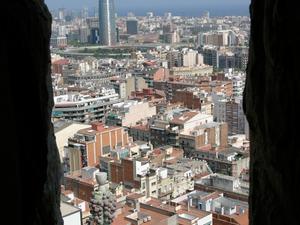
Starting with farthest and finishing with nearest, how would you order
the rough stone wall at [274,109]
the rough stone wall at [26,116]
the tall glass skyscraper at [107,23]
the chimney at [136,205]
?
the tall glass skyscraper at [107,23]
the chimney at [136,205]
the rough stone wall at [26,116]
the rough stone wall at [274,109]

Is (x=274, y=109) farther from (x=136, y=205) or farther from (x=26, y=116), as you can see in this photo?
(x=136, y=205)

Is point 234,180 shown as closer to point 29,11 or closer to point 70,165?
point 70,165

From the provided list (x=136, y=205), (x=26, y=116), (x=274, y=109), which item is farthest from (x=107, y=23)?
(x=274, y=109)

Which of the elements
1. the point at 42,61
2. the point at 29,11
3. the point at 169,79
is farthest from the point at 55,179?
the point at 169,79

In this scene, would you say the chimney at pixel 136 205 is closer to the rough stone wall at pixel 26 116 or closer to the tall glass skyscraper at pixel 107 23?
the rough stone wall at pixel 26 116

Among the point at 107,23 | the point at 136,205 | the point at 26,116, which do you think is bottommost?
the point at 136,205

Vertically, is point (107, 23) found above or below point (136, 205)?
above

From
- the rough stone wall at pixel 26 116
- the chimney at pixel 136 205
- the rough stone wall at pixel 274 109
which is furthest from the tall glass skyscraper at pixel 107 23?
the rough stone wall at pixel 274 109
